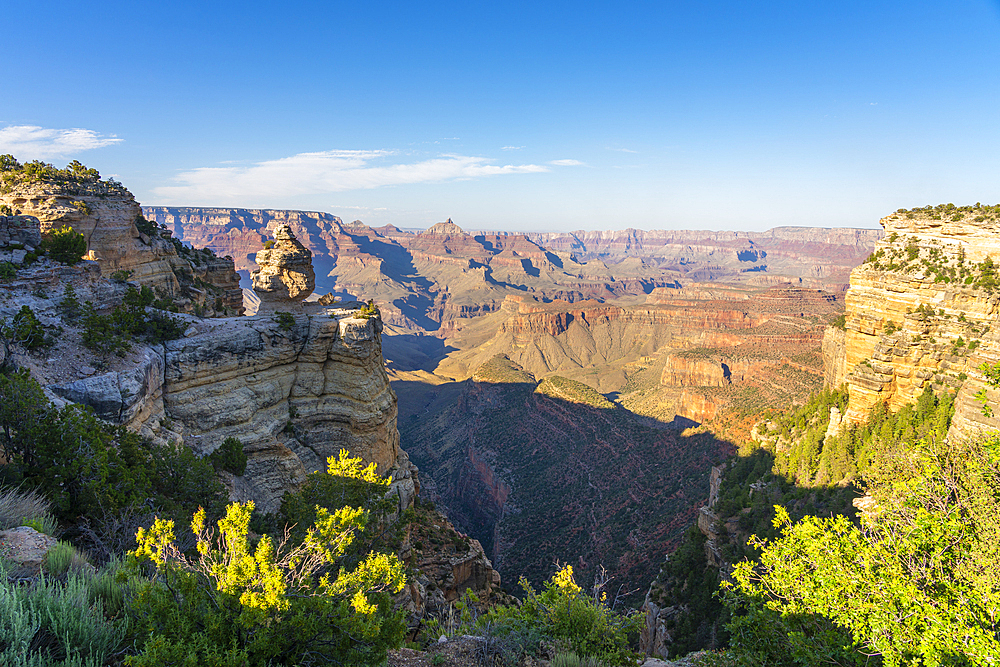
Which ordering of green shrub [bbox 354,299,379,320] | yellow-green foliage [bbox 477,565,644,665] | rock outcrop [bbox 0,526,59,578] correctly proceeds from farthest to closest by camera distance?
green shrub [bbox 354,299,379,320] < yellow-green foliage [bbox 477,565,644,665] < rock outcrop [bbox 0,526,59,578]

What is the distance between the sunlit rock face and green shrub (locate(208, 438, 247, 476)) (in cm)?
1643

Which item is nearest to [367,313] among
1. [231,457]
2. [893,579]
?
[231,457]

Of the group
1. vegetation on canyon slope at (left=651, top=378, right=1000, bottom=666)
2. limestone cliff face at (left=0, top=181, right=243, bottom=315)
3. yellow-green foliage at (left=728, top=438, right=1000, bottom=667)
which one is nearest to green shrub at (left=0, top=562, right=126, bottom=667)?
vegetation on canyon slope at (left=651, top=378, right=1000, bottom=666)

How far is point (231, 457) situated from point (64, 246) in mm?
13803

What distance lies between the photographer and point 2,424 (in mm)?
13930

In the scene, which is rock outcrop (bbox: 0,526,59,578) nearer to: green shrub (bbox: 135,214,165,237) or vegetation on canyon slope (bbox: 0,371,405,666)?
vegetation on canyon slope (bbox: 0,371,405,666)

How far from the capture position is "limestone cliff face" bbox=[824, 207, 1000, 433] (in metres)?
25.2

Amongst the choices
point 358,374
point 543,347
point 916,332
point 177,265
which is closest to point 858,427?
point 916,332

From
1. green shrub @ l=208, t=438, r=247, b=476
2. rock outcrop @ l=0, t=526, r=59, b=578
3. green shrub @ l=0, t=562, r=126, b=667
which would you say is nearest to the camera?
green shrub @ l=0, t=562, r=126, b=667

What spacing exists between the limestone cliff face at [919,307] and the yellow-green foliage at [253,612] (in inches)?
1115

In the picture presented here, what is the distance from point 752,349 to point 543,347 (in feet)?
276

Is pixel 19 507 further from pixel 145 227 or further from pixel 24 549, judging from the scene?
pixel 145 227

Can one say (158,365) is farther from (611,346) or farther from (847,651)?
(611,346)

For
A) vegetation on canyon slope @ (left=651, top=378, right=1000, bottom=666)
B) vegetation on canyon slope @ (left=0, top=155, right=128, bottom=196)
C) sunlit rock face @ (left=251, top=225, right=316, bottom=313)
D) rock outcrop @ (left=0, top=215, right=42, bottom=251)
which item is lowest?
vegetation on canyon slope @ (left=651, top=378, right=1000, bottom=666)
